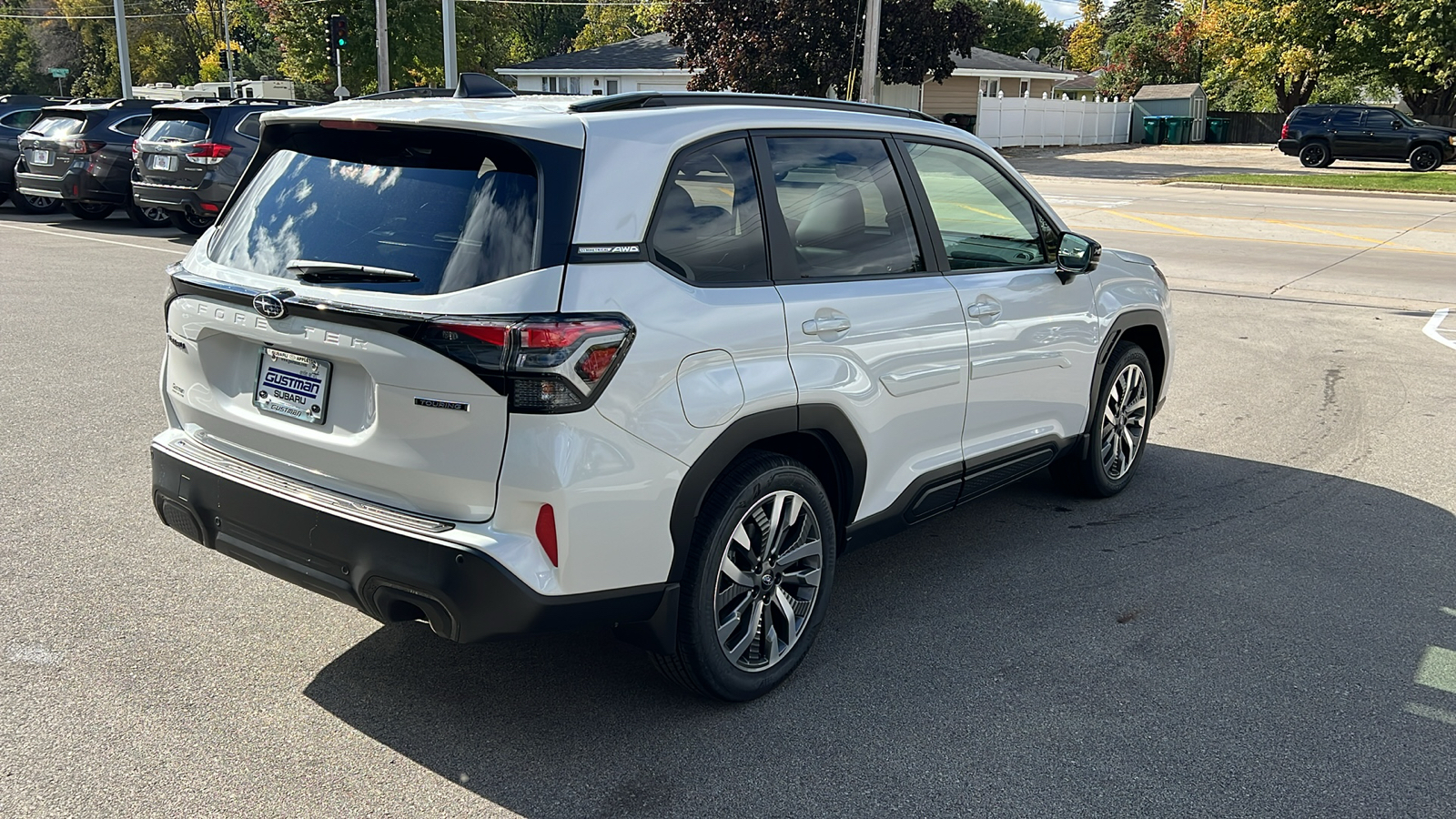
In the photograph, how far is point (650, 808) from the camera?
3.16 meters

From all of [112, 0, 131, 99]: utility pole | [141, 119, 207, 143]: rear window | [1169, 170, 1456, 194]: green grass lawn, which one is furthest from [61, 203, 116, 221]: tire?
[1169, 170, 1456, 194]: green grass lawn

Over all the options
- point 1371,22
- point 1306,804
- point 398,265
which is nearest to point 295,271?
point 398,265

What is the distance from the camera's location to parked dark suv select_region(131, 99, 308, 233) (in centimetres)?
1492

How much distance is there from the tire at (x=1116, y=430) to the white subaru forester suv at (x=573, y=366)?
59.1 inches

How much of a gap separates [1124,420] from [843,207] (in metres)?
2.47

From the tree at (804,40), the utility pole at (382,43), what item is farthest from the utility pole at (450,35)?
the tree at (804,40)

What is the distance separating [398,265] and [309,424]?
537 millimetres

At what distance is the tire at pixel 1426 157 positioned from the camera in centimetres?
3291

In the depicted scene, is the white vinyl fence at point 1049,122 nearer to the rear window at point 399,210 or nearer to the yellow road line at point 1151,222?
the yellow road line at point 1151,222

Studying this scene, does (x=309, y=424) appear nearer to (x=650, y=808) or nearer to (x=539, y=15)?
(x=650, y=808)

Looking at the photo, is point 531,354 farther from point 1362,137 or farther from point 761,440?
point 1362,137

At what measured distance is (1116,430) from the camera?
19.0ft

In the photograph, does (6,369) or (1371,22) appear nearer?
(6,369)

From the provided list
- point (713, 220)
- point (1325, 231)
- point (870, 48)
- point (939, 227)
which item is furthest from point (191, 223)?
point (1325, 231)
